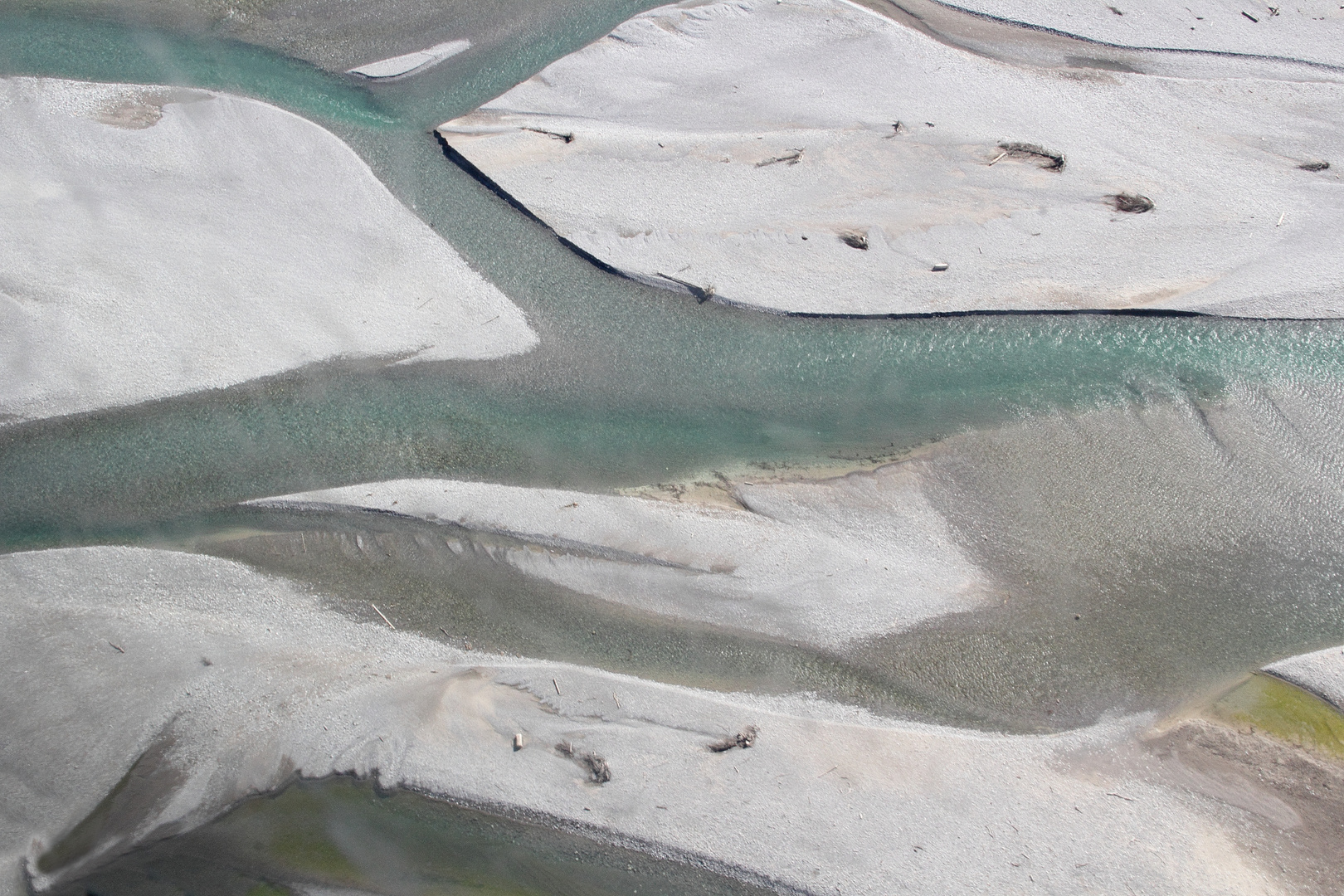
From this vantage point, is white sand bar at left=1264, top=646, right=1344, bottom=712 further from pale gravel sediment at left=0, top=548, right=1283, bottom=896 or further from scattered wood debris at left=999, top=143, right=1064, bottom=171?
scattered wood debris at left=999, top=143, right=1064, bottom=171

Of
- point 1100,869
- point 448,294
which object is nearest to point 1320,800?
point 1100,869

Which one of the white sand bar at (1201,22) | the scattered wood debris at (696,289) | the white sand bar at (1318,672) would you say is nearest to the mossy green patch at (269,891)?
the scattered wood debris at (696,289)

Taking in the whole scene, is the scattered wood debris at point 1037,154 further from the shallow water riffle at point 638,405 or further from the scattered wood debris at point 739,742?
the scattered wood debris at point 739,742

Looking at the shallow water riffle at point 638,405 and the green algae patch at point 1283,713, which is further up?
the shallow water riffle at point 638,405

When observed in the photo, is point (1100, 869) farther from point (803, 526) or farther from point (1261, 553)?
point (803, 526)

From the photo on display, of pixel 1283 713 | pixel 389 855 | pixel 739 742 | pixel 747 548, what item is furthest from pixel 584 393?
pixel 1283 713

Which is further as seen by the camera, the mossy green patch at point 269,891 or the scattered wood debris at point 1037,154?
the scattered wood debris at point 1037,154
